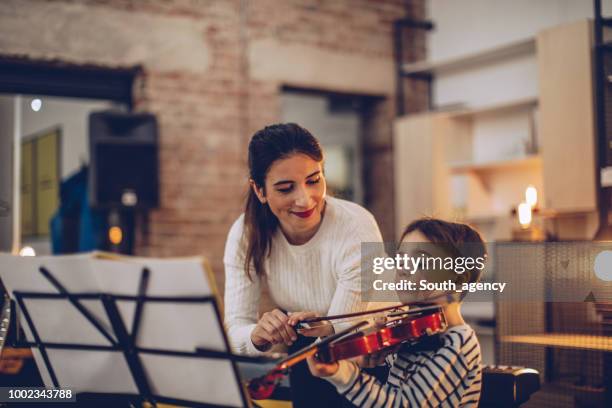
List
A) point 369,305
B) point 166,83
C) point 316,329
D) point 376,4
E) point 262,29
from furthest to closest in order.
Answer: point 376,4, point 262,29, point 166,83, point 369,305, point 316,329

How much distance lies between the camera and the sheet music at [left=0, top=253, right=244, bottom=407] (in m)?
1.51

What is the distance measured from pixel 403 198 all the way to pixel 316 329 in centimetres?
373

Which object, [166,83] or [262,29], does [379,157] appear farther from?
[166,83]

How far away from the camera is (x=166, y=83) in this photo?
16.5 feet

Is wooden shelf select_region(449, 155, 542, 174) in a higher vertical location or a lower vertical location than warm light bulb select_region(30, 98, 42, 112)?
lower

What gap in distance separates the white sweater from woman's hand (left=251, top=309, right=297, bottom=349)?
144 millimetres

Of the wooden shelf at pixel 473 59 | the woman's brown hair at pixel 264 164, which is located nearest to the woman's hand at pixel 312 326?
the woman's brown hair at pixel 264 164

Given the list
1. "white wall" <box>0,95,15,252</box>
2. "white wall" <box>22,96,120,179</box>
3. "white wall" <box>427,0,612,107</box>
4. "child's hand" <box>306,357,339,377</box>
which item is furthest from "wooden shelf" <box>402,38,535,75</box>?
"child's hand" <box>306,357,339,377</box>

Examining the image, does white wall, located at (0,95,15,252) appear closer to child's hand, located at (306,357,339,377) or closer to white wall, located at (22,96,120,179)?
white wall, located at (22,96,120,179)

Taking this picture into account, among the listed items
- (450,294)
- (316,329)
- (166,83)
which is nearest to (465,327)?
(450,294)

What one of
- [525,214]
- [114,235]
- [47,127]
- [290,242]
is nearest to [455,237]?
[290,242]

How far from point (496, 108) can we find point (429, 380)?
382cm

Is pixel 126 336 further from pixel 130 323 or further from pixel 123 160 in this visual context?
pixel 123 160

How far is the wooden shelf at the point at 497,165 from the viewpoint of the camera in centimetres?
496
